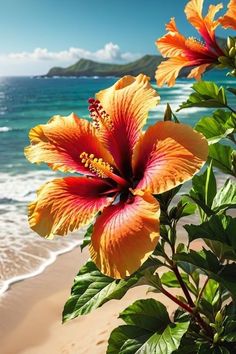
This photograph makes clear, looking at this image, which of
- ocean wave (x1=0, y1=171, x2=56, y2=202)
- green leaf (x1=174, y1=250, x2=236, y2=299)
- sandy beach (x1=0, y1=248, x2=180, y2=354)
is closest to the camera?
green leaf (x1=174, y1=250, x2=236, y2=299)

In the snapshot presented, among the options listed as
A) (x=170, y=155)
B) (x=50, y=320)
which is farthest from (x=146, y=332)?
(x=50, y=320)

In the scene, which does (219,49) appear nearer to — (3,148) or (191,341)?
(191,341)

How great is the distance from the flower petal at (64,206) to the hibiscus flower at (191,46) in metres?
0.64

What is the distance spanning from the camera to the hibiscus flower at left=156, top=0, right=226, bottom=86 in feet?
5.51


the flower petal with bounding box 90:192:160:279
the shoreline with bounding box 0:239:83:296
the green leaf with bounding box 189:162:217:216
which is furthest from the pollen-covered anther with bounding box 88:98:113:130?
the shoreline with bounding box 0:239:83:296

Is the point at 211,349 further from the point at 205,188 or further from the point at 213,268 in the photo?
the point at 205,188

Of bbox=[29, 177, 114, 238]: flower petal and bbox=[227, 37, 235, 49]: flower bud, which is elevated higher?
bbox=[227, 37, 235, 49]: flower bud

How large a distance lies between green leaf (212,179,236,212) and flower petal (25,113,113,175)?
39 cm

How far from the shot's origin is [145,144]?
1.16 metres

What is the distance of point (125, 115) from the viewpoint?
1.27 metres

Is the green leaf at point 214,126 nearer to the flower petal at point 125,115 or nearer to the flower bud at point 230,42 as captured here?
the flower bud at point 230,42

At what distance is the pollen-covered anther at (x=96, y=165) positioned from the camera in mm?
1169

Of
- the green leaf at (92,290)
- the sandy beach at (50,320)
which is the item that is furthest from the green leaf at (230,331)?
the sandy beach at (50,320)

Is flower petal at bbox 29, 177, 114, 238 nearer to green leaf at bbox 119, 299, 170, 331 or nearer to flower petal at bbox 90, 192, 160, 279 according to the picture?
flower petal at bbox 90, 192, 160, 279
